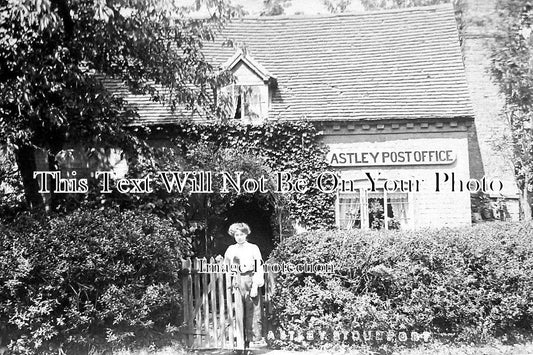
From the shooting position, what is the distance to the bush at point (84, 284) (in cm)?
842

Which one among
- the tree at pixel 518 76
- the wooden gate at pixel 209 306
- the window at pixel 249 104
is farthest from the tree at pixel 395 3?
the wooden gate at pixel 209 306

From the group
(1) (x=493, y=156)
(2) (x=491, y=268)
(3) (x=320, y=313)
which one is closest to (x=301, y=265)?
(3) (x=320, y=313)

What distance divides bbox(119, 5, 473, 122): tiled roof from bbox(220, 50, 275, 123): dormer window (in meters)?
0.43

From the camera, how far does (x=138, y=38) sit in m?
10.5

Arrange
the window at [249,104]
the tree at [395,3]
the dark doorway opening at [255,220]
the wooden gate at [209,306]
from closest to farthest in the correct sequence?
1. the wooden gate at [209,306]
2. the window at [249,104]
3. the dark doorway opening at [255,220]
4. the tree at [395,3]

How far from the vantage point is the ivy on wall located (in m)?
16.5

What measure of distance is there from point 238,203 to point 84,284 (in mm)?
9256

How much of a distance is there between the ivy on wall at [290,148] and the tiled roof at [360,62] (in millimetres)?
587

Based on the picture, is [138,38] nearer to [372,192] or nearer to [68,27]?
[68,27]

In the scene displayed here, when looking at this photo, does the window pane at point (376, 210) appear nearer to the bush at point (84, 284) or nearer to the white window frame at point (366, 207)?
the white window frame at point (366, 207)

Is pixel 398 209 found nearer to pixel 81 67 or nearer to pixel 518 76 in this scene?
pixel 518 76

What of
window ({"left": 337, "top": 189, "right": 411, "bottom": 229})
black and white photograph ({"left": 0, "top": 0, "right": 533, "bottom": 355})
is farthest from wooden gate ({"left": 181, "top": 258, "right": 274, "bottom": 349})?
window ({"left": 337, "top": 189, "right": 411, "bottom": 229})

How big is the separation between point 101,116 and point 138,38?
80.7 inches

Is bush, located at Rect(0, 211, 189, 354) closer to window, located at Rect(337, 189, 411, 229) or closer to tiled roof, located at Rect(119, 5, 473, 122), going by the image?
tiled roof, located at Rect(119, 5, 473, 122)
